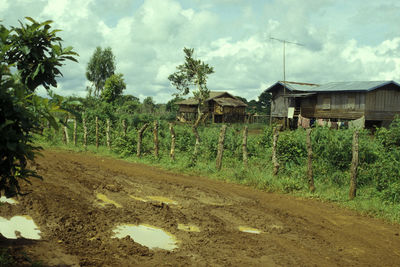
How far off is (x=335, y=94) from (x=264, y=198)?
23.4 metres

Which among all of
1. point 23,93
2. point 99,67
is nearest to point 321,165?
point 23,93

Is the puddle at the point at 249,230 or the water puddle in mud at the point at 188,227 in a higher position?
the water puddle in mud at the point at 188,227

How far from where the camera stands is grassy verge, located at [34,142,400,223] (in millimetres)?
9188

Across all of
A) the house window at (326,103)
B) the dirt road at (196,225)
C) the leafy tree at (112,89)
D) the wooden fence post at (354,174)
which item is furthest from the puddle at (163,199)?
the leafy tree at (112,89)

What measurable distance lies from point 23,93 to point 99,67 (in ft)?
163

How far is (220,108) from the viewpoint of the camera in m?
47.5

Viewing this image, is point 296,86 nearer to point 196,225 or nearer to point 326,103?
point 326,103

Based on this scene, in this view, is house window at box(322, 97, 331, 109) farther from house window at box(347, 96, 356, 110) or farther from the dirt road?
the dirt road

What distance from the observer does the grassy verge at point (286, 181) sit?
30.1 ft

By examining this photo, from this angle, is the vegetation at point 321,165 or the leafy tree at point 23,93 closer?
the leafy tree at point 23,93

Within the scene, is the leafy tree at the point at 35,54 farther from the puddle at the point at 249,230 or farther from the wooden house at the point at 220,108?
the wooden house at the point at 220,108

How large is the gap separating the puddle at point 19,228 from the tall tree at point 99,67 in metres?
45.7

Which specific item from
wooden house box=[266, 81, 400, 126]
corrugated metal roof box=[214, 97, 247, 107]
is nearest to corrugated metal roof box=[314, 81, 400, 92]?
wooden house box=[266, 81, 400, 126]

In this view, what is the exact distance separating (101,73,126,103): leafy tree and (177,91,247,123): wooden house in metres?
10.3
